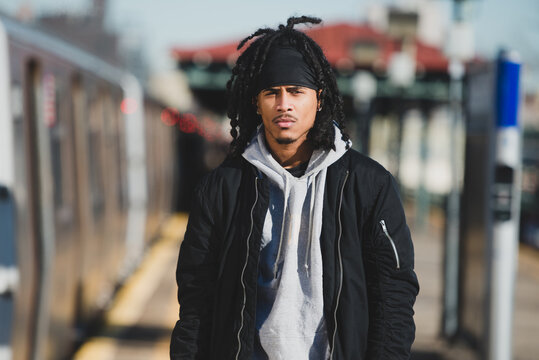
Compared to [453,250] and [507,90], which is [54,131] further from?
[453,250]

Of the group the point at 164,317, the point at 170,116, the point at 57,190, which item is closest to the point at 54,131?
the point at 57,190

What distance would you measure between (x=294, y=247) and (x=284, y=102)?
1.34ft

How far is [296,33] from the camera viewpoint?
2447 millimetres

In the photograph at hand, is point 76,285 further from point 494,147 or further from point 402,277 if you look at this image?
point 402,277

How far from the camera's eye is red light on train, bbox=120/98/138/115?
31.8 feet

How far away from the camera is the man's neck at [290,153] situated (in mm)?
2391

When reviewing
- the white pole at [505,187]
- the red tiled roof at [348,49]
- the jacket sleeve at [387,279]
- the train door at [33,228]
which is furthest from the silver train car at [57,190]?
the red tiled roof at [348,49]

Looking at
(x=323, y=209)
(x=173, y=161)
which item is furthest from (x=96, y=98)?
(x=173, y=161)

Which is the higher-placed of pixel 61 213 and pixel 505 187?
pixel 505 187

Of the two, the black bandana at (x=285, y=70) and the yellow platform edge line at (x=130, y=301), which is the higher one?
the black bandana at (x=285, y=70)

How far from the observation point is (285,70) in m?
2.33

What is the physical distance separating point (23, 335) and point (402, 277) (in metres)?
2.74

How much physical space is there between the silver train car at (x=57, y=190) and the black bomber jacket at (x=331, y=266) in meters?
1.94

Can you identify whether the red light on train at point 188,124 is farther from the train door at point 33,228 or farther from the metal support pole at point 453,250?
the train door at point 33,228
